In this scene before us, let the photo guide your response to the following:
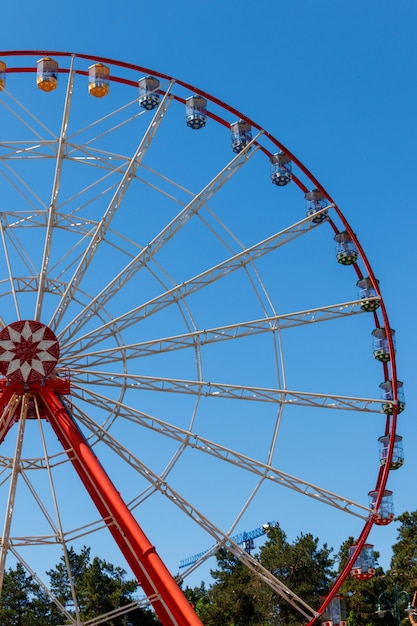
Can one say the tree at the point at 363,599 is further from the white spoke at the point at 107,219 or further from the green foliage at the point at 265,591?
the white spoke at the point at 107,219

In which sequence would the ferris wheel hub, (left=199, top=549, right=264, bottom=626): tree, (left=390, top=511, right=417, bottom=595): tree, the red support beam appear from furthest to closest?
(left=199, top=549, right=264, bottom=626): tree, (left=390, top=511, right=417, bottom=595): tree, the ferris wheel hub, the red support beam

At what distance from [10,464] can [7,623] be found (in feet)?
124

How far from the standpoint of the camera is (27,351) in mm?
27312

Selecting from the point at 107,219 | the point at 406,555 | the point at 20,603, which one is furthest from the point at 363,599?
the point at 107,219

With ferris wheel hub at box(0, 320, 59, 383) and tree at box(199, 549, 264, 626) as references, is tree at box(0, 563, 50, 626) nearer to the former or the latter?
tree at box(199, 549, 264, 626)

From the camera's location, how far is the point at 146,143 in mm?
31188

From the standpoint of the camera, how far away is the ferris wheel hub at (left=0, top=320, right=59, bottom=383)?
27031 mm

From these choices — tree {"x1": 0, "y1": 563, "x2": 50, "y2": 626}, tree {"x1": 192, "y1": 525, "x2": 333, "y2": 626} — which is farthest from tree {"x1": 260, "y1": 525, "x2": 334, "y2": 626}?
tree {"x1": 0, "y1": 563, "x2": 50, "y2": 626}

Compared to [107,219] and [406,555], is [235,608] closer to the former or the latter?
[406,555]

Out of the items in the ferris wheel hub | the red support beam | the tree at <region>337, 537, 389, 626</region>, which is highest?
the tree at <region>337, 537, 389, 626</region>

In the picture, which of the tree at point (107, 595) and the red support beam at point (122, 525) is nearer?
the red support beam at point (122, 525)

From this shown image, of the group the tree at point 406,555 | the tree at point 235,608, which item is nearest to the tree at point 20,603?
the tree at point 235,608

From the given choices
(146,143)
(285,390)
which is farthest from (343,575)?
(146,143)

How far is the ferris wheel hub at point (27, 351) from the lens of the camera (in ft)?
88.7
